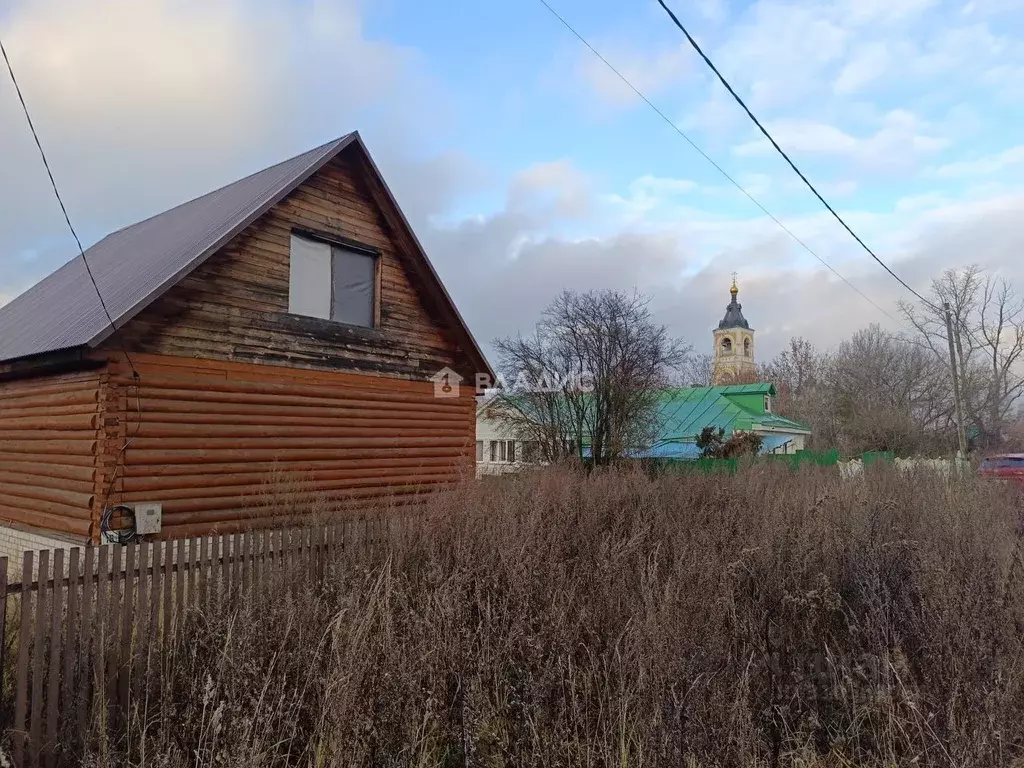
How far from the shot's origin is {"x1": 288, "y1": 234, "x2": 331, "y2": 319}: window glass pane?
393 inches

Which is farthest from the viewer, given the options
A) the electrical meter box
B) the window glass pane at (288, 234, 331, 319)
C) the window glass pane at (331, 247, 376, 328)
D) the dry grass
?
the window glass pane at (331, 247, 376, 328)

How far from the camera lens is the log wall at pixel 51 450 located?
26.2 ft

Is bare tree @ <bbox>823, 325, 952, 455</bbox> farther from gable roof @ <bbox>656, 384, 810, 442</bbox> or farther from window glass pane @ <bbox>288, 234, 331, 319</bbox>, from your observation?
window glass pane @ <bbox>288, 234, 331, 319</bbox>

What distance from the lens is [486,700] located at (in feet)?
10.6

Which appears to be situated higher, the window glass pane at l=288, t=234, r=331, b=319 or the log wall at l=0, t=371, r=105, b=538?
the window glass pane at l=288, t=234, r=331, b=319

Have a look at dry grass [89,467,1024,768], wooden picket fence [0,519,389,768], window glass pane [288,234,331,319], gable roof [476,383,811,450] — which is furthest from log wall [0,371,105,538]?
gable roof [476,383,811,450]

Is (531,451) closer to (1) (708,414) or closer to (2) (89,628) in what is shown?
(1) (708,414)

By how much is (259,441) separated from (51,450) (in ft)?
8.76

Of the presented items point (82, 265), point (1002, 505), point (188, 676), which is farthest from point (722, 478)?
point (82, 265)

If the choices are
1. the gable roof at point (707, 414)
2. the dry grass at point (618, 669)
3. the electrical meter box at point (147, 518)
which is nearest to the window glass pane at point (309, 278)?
the electrical meter box at point (147, 518)

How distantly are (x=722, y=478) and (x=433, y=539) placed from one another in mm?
6920

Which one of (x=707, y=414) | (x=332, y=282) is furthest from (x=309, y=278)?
(x=707, y=414)

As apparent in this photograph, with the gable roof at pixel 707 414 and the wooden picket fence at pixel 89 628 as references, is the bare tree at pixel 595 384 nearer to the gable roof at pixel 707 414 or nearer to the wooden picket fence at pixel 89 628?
the gable roof at pixel 707 414

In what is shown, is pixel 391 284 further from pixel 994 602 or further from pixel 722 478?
pixel 994 602
